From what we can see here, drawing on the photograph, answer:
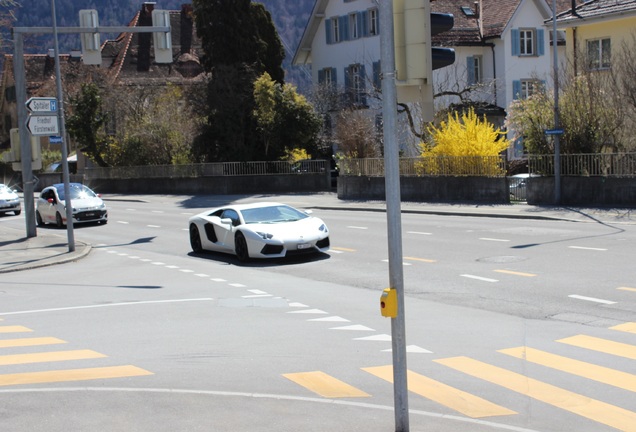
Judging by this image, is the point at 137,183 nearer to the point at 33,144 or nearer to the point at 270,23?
the point at 270,23

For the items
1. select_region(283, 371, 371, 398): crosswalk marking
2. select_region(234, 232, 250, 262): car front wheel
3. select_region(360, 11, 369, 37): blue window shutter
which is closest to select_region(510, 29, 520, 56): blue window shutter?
select_region(360, 11, 369, 37): blue window shutter

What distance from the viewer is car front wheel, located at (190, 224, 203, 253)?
2232 cm

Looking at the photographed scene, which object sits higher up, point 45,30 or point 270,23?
point 270,23

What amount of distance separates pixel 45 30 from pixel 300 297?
13.3 metres

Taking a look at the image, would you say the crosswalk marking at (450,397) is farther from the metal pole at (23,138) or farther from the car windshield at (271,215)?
the metal pole at (23,138)

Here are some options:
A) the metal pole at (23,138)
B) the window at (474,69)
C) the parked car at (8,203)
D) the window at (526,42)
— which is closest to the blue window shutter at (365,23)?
the window at (474,69)

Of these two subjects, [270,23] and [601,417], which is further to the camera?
[270,23]

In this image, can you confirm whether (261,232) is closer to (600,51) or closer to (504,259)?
(504,259)

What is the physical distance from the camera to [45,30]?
23828 millimetres

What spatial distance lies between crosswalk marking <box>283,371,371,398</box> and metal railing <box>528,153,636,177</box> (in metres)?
22.2

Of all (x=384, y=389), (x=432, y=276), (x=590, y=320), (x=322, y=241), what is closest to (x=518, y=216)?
(x=322, y=241)

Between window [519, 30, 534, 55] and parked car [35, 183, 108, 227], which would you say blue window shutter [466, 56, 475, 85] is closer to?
window [519, 30, 534, 55]

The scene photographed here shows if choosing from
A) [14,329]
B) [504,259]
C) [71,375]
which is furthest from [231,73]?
[71,375]

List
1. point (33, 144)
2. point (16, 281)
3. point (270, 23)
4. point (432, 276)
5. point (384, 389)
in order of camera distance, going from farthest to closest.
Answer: point (270, 23) → point (33, 144) → point (16, 281) → point (432, 276) → point (384, 389)
